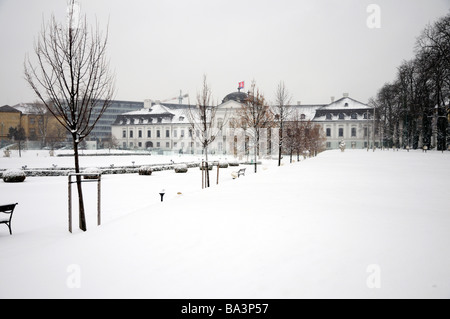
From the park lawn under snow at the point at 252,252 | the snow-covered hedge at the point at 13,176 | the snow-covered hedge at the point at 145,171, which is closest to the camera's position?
the park lawn under snow at the point at 252,252

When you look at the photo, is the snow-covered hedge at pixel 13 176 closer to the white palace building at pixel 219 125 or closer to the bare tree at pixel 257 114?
the bare tree at pixel 257 114

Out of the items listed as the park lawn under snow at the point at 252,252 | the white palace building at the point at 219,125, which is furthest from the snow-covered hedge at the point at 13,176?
the white palace building at the point at 219,125

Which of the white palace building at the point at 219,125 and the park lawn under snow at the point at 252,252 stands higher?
the white palace building at the point at 219,125

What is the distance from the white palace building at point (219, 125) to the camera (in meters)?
63.9

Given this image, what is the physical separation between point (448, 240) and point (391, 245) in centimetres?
101

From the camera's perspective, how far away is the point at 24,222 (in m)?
8.39

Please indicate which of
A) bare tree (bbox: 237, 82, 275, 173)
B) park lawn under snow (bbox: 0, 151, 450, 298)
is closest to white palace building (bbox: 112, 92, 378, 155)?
bare tree (bbox: 237, 82, 275, 173)

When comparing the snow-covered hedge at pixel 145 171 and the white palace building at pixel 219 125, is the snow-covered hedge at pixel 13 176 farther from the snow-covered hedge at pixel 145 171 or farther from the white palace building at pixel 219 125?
the white palace building at pixel 219 125

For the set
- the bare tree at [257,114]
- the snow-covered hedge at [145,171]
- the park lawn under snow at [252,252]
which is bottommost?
the snow-covered hedge at [145,171]

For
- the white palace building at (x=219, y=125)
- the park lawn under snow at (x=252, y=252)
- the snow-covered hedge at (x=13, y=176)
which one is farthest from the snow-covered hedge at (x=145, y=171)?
the white palace building at (x=219, y=125)

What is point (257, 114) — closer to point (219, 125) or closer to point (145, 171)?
point (145, 171)

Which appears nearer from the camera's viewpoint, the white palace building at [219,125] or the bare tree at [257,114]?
the bare tree at [257,114]

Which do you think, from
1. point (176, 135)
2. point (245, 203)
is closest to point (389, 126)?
point (176, 135)

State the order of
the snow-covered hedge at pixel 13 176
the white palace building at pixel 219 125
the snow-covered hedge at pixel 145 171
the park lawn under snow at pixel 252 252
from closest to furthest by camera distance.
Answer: the park lawn under snow at pixel 252 252, the snow-covered hedge at pixel 13 176, the snow-covered hedge at pixel 145 171, the white palace building at pixel 219 125
